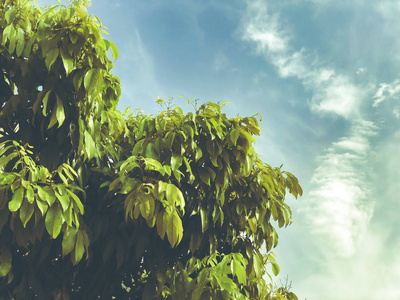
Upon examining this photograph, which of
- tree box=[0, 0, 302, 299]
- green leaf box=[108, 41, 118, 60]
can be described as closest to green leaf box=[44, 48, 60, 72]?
tree box=[0, 0, 302, 299]

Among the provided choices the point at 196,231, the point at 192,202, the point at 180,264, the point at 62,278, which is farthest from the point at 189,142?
the point at 62,278

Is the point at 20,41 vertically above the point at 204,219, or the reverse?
the point at 20,41

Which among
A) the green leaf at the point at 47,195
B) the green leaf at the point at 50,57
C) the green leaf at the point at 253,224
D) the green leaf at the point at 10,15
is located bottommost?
the green leaf at the point at 47,195

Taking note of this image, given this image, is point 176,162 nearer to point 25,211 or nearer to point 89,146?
point 89,146

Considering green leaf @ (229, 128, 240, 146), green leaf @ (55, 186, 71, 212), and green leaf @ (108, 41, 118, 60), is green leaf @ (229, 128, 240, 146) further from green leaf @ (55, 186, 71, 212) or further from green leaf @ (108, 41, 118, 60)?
green leaf @ (55, 186, 71, 212)

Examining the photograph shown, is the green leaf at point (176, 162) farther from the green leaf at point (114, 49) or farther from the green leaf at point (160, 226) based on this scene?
the green leaf at point (114, 49)

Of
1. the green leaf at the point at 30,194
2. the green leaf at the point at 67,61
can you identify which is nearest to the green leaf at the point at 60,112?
the green leaf at the point at 67,61

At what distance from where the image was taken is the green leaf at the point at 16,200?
203 cm

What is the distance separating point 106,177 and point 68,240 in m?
0.69

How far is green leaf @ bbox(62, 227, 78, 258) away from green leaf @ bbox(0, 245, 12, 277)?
318 millimetres

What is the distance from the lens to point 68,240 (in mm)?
2283

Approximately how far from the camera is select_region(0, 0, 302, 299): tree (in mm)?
2465

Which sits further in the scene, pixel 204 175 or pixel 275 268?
pixel 275 268

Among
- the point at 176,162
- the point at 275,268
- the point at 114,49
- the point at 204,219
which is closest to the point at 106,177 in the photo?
the point at 176,162
